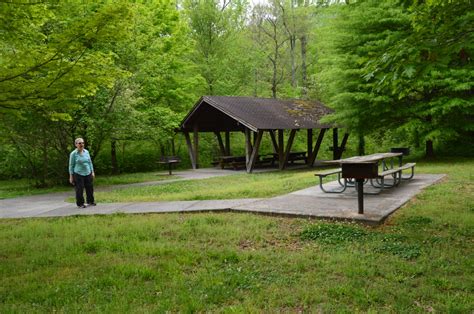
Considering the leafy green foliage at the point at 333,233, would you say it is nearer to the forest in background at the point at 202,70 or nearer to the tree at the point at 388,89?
the forest in background at the point at 202,70

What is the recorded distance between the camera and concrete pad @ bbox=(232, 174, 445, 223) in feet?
22.7

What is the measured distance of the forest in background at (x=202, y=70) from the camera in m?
5.79

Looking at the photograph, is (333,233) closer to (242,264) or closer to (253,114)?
(242,264)

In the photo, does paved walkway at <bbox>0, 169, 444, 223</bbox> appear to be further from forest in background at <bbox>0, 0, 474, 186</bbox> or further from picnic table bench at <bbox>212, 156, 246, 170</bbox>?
picnic table bench at <bbox>212, 156, 246, 170</bbox>

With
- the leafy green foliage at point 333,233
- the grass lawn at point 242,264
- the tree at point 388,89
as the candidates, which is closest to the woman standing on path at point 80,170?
the grass lawn at point 242,264

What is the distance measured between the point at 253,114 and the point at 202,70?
1110 cm

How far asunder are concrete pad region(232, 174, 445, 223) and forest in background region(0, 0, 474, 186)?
6.87 ft

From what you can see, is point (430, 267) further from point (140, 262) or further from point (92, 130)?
Answer: point (92, 130)

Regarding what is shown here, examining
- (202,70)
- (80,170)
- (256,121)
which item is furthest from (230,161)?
(80,170)

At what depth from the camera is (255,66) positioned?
31.9 meters

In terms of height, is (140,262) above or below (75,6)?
below

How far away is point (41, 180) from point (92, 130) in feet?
11.6

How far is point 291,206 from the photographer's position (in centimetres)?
795

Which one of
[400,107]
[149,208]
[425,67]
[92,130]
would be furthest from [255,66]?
[425,67]
